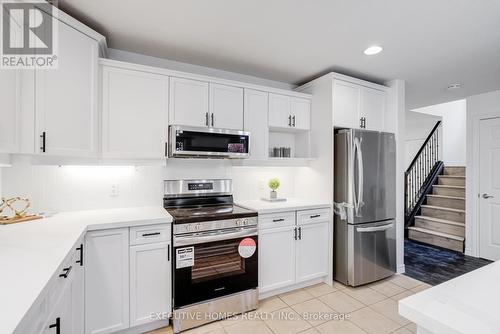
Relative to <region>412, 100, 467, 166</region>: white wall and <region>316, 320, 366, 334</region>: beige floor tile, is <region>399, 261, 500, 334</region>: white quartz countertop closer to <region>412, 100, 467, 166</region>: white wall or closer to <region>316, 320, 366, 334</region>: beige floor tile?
<region>316, 320, 366, 334</region>: beige floor tile

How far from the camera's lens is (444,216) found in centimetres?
453

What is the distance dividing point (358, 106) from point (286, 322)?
253cm

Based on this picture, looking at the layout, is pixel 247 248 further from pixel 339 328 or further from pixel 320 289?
pixel 320 289

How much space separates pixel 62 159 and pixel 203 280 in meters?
1.51

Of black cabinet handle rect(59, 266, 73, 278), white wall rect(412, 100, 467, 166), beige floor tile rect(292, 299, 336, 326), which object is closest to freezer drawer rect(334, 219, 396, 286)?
beige floor tile rect(292, 299, 336, 326)

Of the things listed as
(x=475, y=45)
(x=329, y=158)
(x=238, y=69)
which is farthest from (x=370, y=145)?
(x=238, y=69)

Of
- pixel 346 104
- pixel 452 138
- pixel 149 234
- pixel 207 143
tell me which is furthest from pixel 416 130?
pixel 149 234

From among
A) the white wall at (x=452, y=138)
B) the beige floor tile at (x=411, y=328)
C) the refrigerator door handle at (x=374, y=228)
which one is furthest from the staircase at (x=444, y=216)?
the beige floor tile at (x=411, y=328)

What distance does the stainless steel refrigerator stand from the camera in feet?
9.12

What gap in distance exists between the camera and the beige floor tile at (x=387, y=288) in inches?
107

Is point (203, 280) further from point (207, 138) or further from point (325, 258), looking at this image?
point (325, 258)

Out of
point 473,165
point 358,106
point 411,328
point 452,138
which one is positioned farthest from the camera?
point 452,138

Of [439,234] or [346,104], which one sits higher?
[346,104]

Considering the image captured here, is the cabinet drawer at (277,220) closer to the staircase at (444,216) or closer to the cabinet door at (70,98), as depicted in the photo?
the cabinet door at (70,98)
